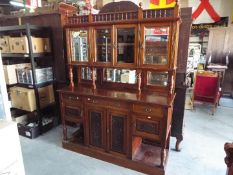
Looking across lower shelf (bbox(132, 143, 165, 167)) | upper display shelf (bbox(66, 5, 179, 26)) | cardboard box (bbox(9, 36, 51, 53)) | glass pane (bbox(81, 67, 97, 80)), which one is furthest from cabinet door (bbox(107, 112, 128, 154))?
cardboard box (bbox(9, 36, 51, 53))

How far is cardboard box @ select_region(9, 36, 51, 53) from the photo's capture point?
8.66ft

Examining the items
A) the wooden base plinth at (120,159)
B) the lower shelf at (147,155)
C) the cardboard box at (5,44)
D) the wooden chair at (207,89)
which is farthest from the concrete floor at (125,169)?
the cardboard box at (5,44)

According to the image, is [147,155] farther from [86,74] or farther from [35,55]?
[35,55]

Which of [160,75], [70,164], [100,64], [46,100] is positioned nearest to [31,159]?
[70,164]

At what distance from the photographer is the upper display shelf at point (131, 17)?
182cm

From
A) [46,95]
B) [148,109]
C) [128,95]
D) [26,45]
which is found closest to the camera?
[148,109]

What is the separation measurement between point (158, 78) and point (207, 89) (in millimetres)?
2101

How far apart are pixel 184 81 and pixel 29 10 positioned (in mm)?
2880

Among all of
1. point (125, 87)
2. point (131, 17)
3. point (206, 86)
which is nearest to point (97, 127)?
point (125, 87)

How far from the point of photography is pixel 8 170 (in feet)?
4.44

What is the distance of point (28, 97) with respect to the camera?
9.04 feet

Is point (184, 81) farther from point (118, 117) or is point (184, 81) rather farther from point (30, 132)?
point (30, 132)

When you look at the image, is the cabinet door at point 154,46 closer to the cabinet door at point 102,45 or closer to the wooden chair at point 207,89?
the cabinet door at point 102,45

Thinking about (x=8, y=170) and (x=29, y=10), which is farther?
(x=29, y=10)
